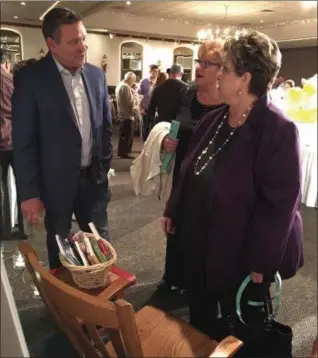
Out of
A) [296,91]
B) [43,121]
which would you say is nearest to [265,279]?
[296,91]

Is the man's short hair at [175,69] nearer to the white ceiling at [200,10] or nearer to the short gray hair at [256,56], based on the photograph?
the white ceiling at [200,10]

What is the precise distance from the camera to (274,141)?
79cm

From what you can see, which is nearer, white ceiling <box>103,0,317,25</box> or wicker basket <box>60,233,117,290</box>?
white ceiling <box>103,0,317,25</box>

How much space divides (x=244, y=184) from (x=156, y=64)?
0.69 metres

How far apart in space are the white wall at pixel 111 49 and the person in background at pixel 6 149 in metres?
0.17

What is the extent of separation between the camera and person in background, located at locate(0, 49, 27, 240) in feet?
4.84

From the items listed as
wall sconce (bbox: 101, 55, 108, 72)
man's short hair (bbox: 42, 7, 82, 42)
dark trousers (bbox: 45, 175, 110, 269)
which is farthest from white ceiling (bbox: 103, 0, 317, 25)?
dark trousers (bbox: 45, 175, 110, 269)

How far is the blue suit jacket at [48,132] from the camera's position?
106 cm

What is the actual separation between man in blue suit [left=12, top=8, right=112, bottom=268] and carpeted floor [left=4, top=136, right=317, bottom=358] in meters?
0.31

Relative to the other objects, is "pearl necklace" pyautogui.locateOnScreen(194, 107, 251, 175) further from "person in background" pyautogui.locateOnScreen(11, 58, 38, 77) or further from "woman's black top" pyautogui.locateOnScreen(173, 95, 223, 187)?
"person in background" pyautogui.locateOnScreen(11, 58, 38, 77)

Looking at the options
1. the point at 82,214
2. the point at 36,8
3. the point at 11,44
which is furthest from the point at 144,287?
the point at 11,44

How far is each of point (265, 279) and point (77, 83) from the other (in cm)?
83

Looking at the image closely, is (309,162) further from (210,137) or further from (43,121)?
(43,121)

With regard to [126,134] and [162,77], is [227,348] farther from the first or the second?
[126,134]
